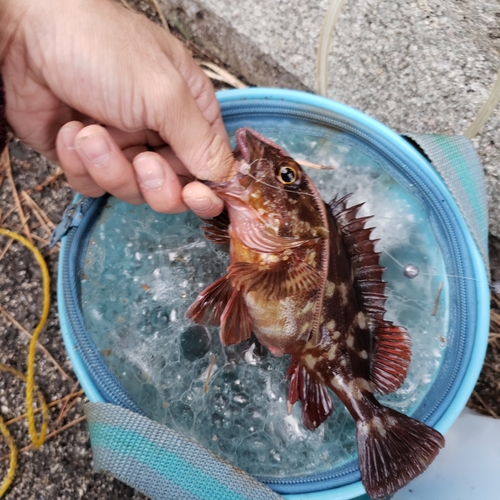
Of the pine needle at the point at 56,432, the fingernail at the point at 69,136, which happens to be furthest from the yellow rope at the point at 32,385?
the fingernail at the point at 69,136

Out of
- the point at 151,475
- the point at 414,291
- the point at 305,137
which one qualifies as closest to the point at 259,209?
the point at 305,137

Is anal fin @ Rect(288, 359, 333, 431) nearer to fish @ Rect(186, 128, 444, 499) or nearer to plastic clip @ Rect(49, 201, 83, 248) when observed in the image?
fish @ Rect(186, 128, 444, 499)

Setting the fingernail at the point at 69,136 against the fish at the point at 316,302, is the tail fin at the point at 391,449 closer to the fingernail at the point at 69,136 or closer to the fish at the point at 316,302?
the fish at the point at 316,302

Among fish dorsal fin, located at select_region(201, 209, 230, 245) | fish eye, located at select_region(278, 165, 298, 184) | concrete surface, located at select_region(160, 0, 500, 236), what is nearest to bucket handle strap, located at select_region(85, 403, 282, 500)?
fish dorsal fin, located at select_region(201, 209, 230, 245)

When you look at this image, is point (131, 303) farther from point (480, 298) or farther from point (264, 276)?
point (480, 298)

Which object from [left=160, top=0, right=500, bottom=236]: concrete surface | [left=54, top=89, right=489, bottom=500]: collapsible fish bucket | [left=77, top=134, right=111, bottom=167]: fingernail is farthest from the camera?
[left=160, top=0, right=500, bottom=236]: concrete surface

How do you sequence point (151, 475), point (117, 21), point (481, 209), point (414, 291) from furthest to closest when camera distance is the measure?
1. point (414, 291)
2. point (481, 209)
3. point (151, 475)
4. point (117, 21)
